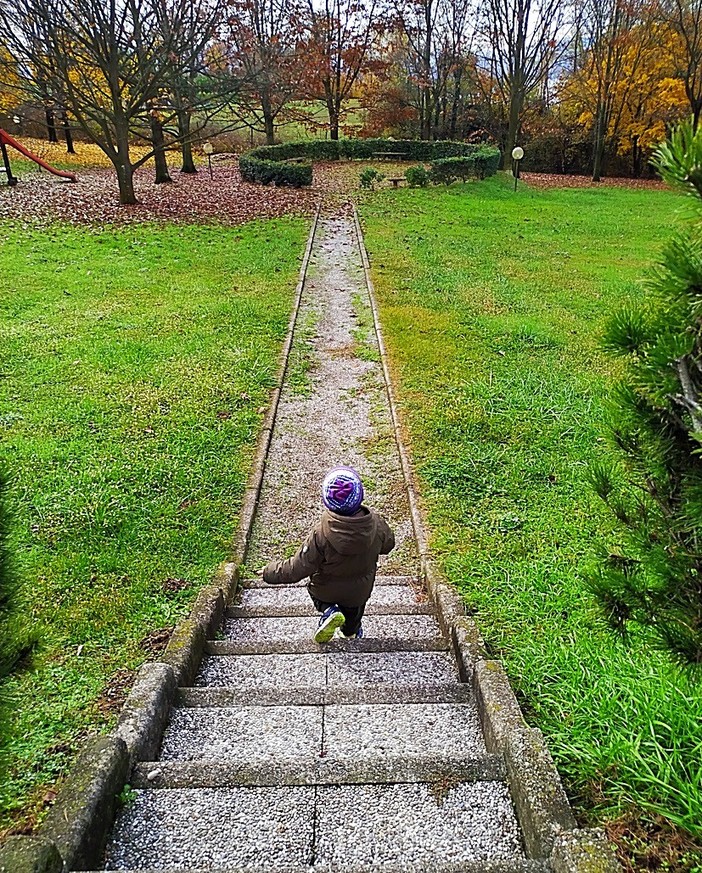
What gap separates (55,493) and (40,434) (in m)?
1.38

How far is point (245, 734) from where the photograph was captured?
10.1 ft

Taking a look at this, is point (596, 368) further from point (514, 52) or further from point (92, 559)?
point (514, 52)

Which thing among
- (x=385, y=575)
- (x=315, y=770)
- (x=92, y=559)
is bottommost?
(x=385, y=575)

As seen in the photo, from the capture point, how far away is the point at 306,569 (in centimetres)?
403

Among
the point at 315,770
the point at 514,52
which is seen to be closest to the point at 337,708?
the point at 315,770

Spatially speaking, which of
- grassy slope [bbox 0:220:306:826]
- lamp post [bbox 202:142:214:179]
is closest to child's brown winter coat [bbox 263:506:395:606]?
grassy slope [bbox 0:220:306:826]

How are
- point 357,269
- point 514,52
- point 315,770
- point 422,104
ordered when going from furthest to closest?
point 422,104 < point 514,52 < point 357,269 < point 315,770

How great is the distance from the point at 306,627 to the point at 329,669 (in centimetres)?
74

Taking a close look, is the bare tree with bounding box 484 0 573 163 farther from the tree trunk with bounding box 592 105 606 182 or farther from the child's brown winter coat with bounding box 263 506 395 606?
the child's brown winter coat with bounding box 263 506 395 606

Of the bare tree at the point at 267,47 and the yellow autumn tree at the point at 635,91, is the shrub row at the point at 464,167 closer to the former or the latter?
the bare tree at the point at 267,47

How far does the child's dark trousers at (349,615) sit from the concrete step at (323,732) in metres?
0.92

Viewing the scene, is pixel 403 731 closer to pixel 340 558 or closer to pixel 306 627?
pixel 340 558

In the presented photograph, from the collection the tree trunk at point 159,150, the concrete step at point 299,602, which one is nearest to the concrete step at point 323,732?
the concrete step at point 299,602

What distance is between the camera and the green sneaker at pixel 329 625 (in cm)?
390
